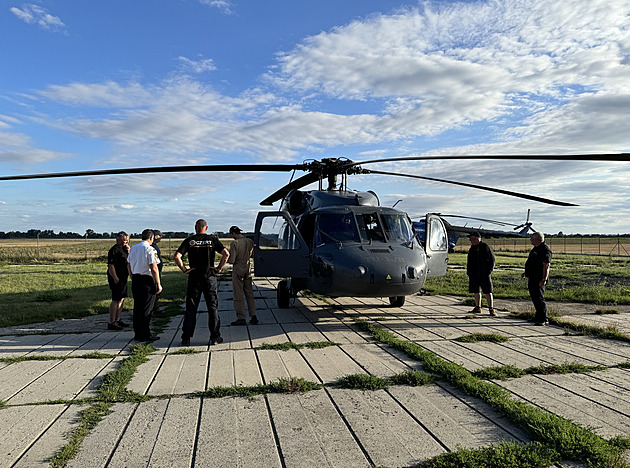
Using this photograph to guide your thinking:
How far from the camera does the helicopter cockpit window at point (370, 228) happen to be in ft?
26.6

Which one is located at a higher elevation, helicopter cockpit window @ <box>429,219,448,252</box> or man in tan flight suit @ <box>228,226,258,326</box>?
helicopter cockpit window @ <box>429,219,448,252</box>

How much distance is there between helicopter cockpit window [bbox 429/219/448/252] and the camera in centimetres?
870

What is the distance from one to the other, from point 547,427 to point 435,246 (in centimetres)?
565

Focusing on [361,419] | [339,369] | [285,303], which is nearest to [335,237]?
[285,303]

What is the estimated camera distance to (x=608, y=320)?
7.94m

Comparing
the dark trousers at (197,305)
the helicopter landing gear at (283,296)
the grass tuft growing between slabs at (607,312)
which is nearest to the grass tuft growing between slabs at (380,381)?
the dark trousers at (197,305)

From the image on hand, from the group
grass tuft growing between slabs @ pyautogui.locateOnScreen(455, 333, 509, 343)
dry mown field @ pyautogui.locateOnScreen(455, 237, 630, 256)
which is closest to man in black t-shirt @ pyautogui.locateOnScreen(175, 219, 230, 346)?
grass tuft growing between slabs @ pyautogui.locateOnScreen(455, 333, 509, 343)

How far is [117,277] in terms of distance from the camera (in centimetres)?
775

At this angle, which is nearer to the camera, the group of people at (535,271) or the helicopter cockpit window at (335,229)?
the group of people at (535,271)

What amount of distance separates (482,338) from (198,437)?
4495mm

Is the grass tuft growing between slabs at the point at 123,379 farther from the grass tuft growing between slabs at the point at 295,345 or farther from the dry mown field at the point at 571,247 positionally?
the dry mown field at the point at 571,247

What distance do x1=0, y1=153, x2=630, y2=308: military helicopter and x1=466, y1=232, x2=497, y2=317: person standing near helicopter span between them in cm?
54

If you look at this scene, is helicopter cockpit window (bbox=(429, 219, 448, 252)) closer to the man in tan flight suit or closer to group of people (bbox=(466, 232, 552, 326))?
group of people (bbox=(466, 232, 552, 326))

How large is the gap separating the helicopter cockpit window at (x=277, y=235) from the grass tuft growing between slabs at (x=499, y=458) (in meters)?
5.42
